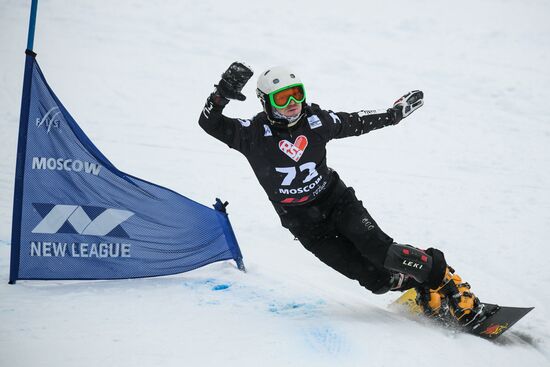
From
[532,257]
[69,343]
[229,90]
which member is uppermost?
[229,90]

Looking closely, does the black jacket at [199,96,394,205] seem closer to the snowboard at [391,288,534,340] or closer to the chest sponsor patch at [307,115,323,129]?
the chest sponsor patch at [307,115,323,129]

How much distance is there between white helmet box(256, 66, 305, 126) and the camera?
15.7 ft

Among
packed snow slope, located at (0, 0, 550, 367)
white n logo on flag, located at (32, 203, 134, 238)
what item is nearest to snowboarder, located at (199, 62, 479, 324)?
packed snow slope, located at (0, 0, 550, 367)

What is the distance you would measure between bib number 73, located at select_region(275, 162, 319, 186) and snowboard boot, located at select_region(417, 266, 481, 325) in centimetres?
137

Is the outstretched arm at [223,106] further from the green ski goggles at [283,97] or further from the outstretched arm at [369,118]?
the outstretched arm at [369,118]

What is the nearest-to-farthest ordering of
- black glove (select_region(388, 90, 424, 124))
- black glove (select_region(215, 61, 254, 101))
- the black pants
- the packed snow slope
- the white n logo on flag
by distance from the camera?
the packed snow slope < black glove (select_region(215, 61, 254, 101)) < the white n logo on flag < the black pants < black glove (select_region(388, 90, 424, 124))

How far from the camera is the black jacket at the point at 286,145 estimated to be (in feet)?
15.8

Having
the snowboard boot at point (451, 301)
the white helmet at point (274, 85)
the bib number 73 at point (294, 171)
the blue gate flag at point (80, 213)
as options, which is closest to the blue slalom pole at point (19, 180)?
the blue gate flag at point (80, 213)

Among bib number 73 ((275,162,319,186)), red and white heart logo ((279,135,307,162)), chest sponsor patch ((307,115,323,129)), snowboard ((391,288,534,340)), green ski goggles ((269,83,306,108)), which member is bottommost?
snowboard ((391,288,534,340))

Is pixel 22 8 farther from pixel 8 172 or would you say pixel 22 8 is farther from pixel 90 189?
pixel 90 189

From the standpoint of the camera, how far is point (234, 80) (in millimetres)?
4586

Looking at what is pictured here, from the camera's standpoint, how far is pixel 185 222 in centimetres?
545

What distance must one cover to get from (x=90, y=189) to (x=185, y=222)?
0.86 m

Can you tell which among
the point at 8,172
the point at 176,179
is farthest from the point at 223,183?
the point at 8,172
